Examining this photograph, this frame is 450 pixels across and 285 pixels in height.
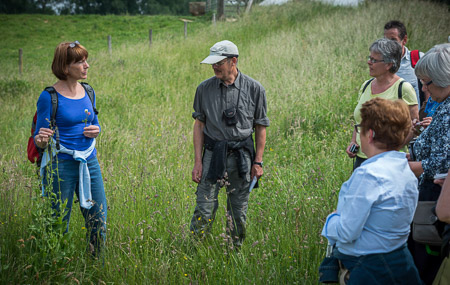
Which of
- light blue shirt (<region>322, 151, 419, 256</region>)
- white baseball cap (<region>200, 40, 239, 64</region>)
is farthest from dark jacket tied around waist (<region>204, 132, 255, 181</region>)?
light blue shirt (<region>322, 151, 419, 256</region>)

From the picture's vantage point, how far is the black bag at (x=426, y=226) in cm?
232

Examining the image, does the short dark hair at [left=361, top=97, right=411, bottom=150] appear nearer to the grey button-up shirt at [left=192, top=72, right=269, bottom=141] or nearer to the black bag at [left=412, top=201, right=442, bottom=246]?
the black bag at [left=412, top=201, right=442, bottom=246]

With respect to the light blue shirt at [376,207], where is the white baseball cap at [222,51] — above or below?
above

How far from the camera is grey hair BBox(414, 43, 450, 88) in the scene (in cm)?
259

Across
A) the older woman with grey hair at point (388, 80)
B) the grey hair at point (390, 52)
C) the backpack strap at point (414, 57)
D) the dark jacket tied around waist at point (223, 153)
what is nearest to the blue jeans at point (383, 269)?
the older woman with grey hair at point (388, 80)

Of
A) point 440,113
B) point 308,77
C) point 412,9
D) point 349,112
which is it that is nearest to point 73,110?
point 440,113

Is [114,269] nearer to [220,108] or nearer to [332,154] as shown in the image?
[220,108]

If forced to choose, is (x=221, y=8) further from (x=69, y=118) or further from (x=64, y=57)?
(x=69, y=118)

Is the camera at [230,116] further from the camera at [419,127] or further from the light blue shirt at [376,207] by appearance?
the light blue shirt at [376,207]

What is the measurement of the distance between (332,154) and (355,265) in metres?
3.56

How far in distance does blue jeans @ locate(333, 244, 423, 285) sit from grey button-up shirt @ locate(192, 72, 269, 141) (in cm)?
176

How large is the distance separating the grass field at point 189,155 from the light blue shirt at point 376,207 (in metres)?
0.93

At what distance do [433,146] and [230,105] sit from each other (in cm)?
175

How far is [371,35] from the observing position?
11.4 m
